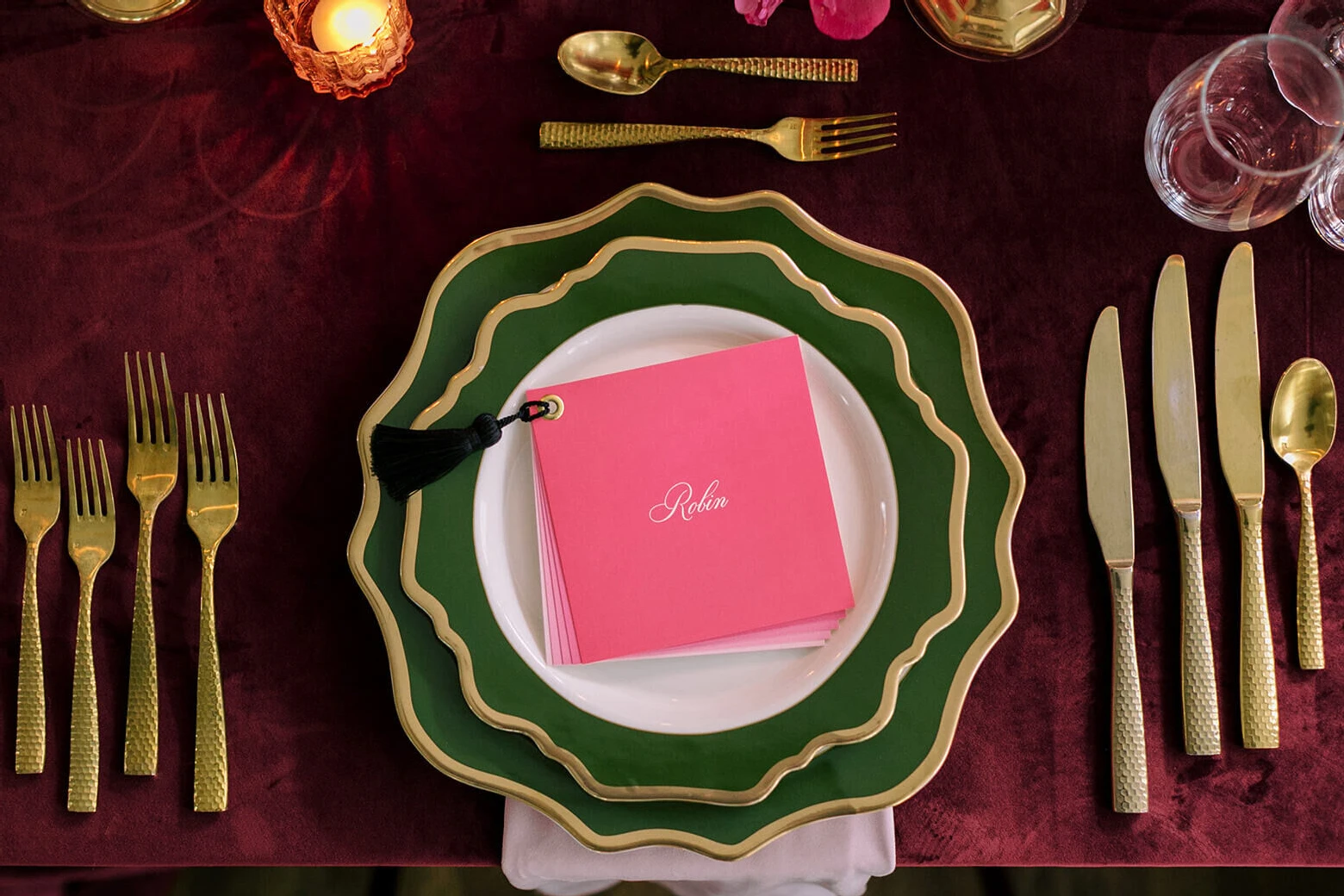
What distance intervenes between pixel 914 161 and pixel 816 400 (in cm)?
23

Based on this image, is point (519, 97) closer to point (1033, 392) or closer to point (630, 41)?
point (630, 41)

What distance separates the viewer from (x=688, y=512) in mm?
687

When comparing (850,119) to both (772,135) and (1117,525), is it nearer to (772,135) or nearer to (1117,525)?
(772,135)

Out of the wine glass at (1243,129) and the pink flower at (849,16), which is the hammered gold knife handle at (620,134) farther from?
the wine glass at (1243,129)

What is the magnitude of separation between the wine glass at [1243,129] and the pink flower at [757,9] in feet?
1.01

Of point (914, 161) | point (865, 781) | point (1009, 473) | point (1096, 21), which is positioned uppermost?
point (1096, 21)

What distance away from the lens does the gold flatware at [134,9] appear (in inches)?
30.6

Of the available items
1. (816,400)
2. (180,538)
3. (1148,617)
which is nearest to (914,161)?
(816,400)

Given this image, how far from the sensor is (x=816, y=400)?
689 mm

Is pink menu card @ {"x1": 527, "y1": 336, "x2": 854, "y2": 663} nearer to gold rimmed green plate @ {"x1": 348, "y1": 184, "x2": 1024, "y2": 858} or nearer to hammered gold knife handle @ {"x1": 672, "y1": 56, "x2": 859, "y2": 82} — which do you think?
gold rimmed green plate @ {"x1": 348, "y1": 184, "x2": 1024, "y2": 858}

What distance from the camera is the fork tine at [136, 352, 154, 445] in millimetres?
734

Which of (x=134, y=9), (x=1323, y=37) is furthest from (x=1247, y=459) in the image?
(x=134, y=9)

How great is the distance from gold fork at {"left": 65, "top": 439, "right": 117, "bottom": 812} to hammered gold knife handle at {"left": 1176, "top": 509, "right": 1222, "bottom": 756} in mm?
799

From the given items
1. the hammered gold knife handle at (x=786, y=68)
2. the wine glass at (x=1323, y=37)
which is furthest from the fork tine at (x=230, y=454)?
the wine glass at (x=1323, y=37)
